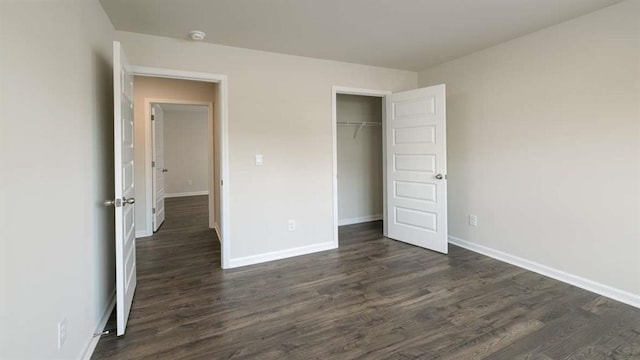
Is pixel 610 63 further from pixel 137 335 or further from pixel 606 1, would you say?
pixel 137 335

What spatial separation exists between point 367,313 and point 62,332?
1880mm

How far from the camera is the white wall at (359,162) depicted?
5.38 metres

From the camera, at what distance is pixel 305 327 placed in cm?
223

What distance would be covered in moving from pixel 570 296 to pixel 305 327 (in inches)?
90.0

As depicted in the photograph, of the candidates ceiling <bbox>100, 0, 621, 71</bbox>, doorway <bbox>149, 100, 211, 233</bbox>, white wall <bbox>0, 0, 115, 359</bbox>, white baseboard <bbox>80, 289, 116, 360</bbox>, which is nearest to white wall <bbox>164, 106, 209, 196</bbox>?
doorway <bbox>149, 100, 211, 233</bbox>

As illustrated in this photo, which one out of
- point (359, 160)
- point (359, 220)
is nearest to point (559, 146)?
point (359, 160)

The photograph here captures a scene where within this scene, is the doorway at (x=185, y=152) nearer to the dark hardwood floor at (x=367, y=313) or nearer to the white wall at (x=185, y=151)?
the white wall at (x=185, y=151)

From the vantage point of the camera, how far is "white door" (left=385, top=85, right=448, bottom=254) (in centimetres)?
372

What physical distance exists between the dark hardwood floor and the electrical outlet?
1.40ft

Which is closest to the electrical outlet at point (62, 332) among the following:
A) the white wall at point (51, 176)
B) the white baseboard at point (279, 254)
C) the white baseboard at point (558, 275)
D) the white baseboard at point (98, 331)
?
the white wall at point (51, 176)

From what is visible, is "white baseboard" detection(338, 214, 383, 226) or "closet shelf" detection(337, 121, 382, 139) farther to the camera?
"white baseboard" detection(338, 214, 383, 226)

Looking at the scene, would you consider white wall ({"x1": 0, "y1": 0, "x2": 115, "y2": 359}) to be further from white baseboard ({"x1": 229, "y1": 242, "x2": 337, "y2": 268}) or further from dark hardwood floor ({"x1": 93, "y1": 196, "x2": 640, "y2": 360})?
white baseboard ({"x1": 229, "y1": 242, "x2": 337, "y2": 268})

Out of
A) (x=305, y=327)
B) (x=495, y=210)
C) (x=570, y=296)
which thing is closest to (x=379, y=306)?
(x=305, y=327)

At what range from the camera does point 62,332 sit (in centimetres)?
156
